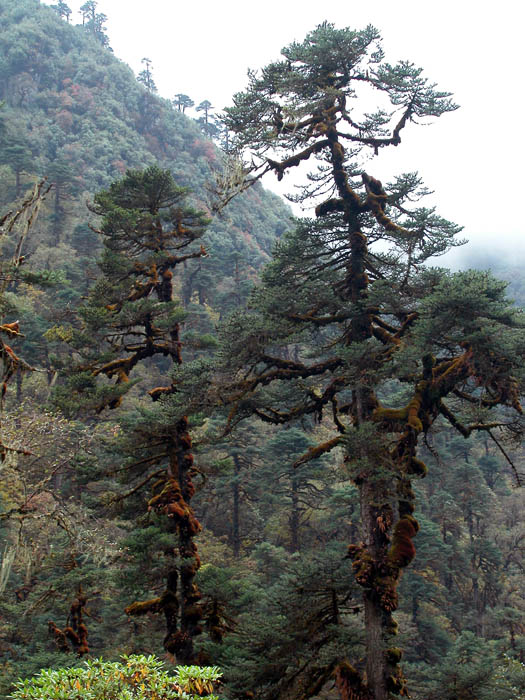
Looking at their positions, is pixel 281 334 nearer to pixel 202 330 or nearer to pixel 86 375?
pixel 86 375

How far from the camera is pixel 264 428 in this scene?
40.3 m

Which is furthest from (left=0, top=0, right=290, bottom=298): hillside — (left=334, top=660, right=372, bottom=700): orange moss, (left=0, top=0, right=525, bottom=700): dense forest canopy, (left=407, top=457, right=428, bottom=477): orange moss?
(left=334, top=660, right=372, bottom=700): orange moss

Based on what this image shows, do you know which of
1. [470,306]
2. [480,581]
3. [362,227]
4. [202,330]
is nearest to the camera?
[470,306]

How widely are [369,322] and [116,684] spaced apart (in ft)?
28.0

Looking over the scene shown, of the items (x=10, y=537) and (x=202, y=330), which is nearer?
(x=10, y=537)

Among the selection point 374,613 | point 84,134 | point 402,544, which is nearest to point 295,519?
point 374,613

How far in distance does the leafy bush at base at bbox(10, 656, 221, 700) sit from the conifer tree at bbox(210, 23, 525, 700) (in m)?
4.33

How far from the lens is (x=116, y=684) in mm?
4707

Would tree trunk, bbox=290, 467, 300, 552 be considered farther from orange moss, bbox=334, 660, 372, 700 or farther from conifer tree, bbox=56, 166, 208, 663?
orange moss, bbox=334, 660, 372, 700

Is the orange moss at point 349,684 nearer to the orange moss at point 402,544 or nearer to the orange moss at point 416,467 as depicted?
the orange moss at point 402,544

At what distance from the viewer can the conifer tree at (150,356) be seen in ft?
36.2

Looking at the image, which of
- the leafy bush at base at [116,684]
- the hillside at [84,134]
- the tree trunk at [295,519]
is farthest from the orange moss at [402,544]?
the hillside at [84,134]

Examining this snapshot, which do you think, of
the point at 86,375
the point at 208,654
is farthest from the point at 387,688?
the point at 86,375

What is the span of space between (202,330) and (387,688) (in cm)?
3573
